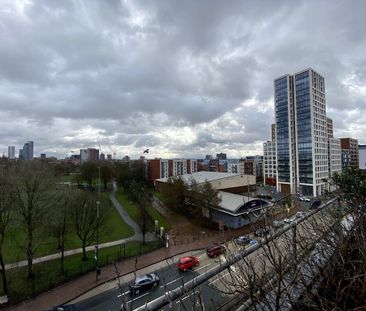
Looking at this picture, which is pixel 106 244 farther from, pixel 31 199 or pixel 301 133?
pixel 301 133

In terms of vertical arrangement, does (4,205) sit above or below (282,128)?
below

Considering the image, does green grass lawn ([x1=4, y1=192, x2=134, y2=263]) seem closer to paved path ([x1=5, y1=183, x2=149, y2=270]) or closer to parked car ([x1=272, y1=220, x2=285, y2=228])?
paved path ([x1=5, y1=183, x2=149, y2=270])

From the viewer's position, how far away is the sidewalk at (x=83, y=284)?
1467 cm

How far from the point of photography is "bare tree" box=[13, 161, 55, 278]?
17062 millimetres

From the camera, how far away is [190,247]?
23641 mm

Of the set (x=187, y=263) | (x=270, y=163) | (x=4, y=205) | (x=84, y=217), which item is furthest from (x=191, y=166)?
(x=4, y=205)

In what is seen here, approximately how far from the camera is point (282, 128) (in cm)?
5744

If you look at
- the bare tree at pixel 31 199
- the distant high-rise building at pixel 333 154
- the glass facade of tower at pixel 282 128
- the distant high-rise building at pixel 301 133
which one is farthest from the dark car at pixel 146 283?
the distant high-rise building at pixel 333 154

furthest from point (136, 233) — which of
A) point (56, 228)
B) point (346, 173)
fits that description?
point (346, 173)

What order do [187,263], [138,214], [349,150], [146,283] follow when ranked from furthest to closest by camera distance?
[349,150] < [138,214] < [187,263] < [146,283]

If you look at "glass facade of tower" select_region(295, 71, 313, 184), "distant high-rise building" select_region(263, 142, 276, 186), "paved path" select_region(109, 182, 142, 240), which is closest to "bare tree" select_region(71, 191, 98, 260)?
"paved path" select_region(109, 182, 142, 240)

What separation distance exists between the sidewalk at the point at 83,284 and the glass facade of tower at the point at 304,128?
3767 cm

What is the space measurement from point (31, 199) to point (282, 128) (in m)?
53.4

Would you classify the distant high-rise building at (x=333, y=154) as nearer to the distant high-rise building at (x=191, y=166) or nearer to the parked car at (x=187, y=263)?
the distant high-rise building at (x=191, y=166)
